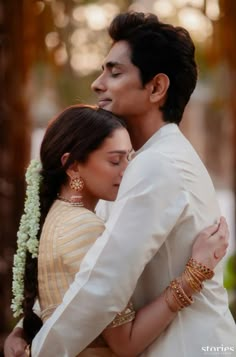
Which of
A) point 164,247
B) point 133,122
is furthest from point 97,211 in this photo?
point 164,247

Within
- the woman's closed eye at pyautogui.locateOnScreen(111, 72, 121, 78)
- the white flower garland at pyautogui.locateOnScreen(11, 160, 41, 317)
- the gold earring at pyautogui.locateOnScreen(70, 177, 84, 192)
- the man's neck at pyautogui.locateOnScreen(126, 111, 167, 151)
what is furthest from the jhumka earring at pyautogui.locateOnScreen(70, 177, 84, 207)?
the woman's closed eye at pyautogui.locateOnScreen(111, 72, 121, 78)

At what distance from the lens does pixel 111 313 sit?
2680mm

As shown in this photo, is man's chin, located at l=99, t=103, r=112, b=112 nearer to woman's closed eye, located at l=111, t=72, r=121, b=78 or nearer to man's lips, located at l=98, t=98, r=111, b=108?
man's lips, located at l=98, t=98, r=111, b=108

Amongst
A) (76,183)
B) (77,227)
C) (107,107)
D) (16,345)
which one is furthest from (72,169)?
(16,345)

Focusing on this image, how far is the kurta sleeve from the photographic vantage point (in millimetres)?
2672

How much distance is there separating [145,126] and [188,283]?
2.21ft

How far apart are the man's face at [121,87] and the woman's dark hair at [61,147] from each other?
0.17 meters

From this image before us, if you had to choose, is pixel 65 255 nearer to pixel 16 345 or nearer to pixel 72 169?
pixel 72 169

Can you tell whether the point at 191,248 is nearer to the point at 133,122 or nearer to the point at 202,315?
the point at 202,315

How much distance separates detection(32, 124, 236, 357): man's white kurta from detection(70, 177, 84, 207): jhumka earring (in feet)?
0.70

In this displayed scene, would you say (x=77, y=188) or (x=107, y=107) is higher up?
(x=107, y=107)

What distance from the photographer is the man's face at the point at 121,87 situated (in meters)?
3.16

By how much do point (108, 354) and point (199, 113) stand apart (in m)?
15.3

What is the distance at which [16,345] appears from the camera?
303 centimetres
